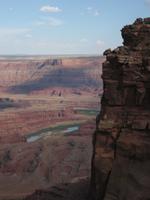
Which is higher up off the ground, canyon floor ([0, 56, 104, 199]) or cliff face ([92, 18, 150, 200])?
cliff face ([92, 18, 150, 200])

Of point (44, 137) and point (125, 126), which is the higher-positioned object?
point (125, 126)

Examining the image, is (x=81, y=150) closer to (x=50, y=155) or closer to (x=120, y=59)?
(x=50, y=155)

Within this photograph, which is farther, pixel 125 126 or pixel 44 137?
pixel 44 137

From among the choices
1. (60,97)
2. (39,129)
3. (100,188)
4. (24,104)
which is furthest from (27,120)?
(100,188)

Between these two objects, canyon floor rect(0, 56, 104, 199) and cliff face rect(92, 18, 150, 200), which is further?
canyon floor rect(0, 56, 104, 199)
